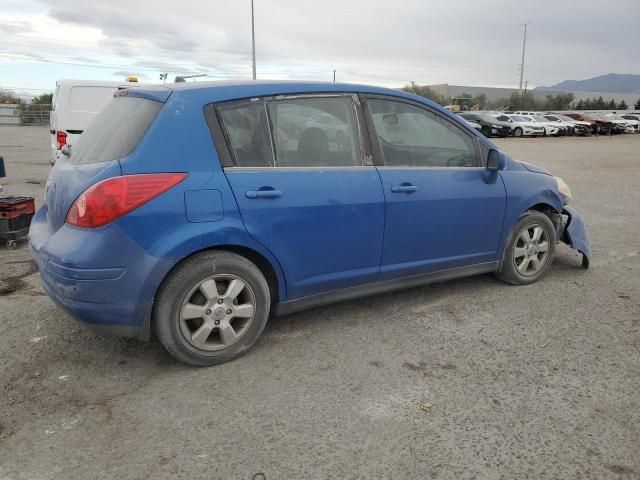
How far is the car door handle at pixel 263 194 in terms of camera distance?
10.5 ft

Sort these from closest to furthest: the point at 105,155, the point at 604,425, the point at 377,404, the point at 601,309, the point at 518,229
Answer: the point at 604,425 → the point at 377,404 → the point at 105,155 → the point at 601,309 → the point at 518,229

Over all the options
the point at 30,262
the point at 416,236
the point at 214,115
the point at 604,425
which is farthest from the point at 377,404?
the point at 30,262

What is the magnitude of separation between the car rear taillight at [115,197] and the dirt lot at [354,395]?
948mm

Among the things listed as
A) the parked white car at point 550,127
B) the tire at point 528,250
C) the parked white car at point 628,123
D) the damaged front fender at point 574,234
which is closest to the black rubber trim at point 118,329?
the tire at point 528,250

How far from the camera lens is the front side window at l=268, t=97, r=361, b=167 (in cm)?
342

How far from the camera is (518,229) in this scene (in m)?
4.54

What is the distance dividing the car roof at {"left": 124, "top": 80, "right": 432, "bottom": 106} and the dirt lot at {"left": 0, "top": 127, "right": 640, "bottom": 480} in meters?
1.61

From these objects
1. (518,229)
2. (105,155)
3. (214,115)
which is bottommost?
(518,229)

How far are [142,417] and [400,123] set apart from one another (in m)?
2.59

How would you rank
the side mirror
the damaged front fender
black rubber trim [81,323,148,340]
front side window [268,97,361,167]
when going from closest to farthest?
black rubber trim [81,323,148,340]
front side window [268,97,361,167]
the side mirror
the damaged front fender

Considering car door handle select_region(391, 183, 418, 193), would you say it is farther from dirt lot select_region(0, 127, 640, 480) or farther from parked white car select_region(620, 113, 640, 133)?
parked white car select_region(620, 113, 640, 133)

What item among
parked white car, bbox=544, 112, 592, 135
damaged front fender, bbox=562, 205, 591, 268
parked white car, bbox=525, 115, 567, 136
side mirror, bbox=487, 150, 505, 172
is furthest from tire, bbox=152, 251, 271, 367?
parked white car, bbox=544, 112, 592, 135

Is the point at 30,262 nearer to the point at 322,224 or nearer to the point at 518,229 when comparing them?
the point at 322,224

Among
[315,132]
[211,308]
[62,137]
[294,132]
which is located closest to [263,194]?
[294,132]
